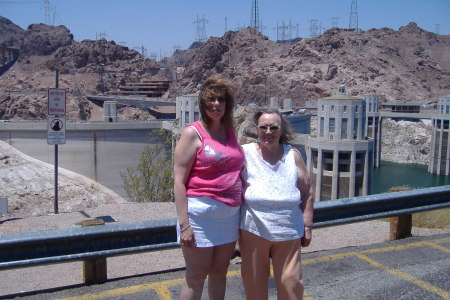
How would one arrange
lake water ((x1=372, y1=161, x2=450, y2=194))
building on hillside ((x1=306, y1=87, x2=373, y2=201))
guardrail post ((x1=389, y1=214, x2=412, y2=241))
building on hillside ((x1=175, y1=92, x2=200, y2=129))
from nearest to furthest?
guardrail post ((x1=389, y1=214, x2=412, y2=241)) < building on hillside ((x1=306, y1=87, x2=373, y2=201)) < building on hillside ((x1=175, y1=92, x2=200, y2=129)) < lake water ((x1=372, y1=161, x2=450, y2=194))

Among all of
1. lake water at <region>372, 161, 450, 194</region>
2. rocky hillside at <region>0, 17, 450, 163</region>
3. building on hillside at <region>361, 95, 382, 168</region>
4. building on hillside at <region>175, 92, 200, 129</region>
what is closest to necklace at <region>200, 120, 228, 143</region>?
building on hillside at <region>175, 92, 200, 129</region>

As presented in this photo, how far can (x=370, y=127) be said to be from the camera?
2758 inches

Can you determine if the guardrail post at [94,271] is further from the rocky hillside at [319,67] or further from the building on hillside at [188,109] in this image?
the rocky hillside at [319,67]

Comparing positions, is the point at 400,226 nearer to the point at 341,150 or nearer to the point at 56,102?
the point at 56,102

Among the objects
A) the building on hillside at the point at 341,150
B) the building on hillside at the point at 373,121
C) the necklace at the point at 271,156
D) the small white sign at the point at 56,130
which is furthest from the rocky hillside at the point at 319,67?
the necklace at the point at 271,156

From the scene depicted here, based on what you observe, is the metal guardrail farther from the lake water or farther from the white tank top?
the lake water

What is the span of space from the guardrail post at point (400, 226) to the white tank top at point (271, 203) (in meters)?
3.02

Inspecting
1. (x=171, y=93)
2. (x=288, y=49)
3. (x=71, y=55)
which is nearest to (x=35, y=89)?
(x=71, y=55)

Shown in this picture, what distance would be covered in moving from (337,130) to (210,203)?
30044 mm

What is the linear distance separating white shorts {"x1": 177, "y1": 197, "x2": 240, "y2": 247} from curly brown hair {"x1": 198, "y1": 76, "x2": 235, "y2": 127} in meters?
0.55

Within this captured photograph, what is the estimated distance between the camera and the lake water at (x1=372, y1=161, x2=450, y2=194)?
5469 cm

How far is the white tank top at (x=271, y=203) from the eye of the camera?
9.55 feet

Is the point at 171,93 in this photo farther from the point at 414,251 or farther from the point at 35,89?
the point at 414,251

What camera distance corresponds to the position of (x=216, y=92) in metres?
2.95
